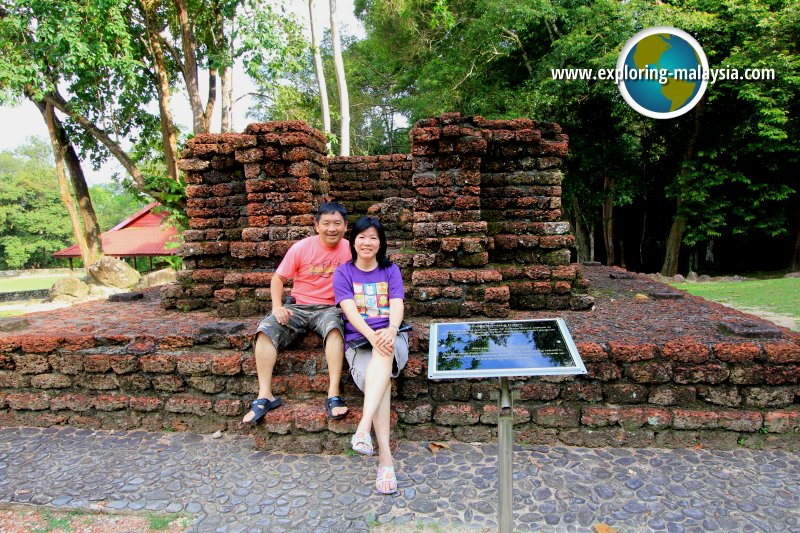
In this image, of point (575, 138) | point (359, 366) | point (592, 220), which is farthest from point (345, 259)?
point (592, 220)

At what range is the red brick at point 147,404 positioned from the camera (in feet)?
10.7

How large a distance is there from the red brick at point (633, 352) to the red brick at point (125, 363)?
3.15m

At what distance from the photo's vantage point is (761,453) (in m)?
2.75

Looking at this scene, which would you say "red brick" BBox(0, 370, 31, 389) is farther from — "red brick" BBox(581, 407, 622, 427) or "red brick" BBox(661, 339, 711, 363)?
"red brick" BBox(661, 339, 711, 363)

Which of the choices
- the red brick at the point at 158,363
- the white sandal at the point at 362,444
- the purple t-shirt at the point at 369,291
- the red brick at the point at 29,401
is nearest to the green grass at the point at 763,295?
the purple t-shirt at the point at 369,291

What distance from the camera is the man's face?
10.8 ft

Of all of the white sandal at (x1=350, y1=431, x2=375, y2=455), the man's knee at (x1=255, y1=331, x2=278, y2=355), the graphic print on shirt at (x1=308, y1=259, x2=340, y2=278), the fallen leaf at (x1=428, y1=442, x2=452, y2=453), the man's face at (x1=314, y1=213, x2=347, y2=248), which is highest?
the man's face at (x1=314, y1=213, x2=347, y2=248)

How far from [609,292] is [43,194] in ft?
126

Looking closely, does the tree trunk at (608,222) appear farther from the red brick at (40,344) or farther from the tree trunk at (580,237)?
the red brick at (40,344)

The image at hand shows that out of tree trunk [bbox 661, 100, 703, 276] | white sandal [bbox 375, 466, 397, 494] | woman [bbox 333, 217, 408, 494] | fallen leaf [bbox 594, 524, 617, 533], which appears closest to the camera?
fallen leaf [bbox 594, 524, 617, 533]

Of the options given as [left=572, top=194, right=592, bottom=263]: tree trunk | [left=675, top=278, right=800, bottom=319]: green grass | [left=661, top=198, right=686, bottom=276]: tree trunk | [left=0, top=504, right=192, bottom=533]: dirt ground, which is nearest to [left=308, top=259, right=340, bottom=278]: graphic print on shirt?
[left=0, top=504, right=192, bottom=533]: dirt ground

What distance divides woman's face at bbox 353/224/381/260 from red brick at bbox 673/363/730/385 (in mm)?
1972

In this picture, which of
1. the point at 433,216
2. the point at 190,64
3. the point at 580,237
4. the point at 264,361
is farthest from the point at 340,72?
the point at 264,361

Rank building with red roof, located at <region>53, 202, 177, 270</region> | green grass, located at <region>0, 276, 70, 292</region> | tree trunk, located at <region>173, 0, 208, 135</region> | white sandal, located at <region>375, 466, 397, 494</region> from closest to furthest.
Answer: white sandal, located at <region>375, 466, 397, 494</region>, tree trunk, located at <region>173, 0, 208, 135</region>, building with red roof, located at <region>53, 202, 177, 270</region>, green grass, located at <region>0, 276, 70, 292</region>
